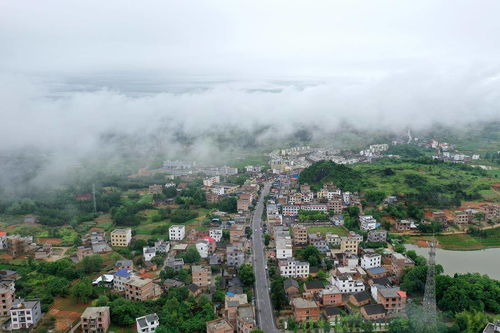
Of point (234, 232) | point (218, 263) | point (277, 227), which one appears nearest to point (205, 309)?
point (218, 263)

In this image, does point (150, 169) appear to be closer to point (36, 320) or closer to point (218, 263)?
point (218, 263)

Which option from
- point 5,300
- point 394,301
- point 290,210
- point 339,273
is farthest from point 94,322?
point 290,210

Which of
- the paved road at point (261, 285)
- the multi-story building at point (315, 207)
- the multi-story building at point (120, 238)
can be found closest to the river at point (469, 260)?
the multi-story building at point (315, 207)

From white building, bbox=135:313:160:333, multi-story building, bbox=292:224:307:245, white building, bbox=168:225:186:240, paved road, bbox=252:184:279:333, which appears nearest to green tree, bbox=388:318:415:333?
paved road, bbox=252:184:279:333

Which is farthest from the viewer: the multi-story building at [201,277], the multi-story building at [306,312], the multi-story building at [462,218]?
the multi-story building at [462,218]

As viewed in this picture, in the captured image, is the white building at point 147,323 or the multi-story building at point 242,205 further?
the multi-story building at point 242,205

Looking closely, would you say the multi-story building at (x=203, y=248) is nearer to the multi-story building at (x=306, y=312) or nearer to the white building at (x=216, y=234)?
the white building at (x=216, y=234)

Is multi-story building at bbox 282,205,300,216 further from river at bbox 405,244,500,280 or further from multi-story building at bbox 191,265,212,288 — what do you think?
multi-story building at bbox 191,265,212,288
